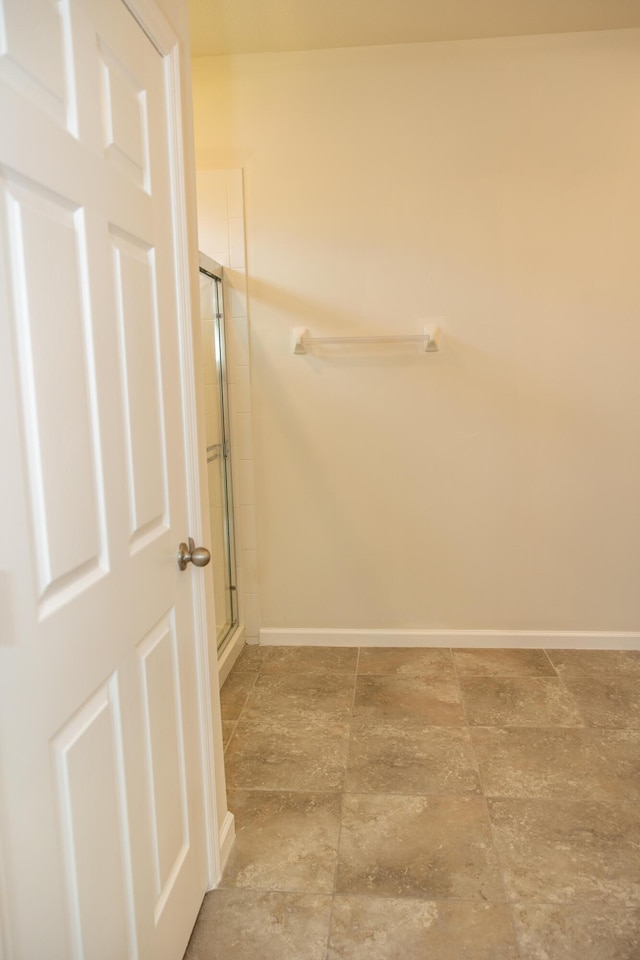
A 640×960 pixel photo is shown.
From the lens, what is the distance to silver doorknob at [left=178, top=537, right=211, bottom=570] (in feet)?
4.61

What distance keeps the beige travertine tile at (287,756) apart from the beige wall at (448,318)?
786mm

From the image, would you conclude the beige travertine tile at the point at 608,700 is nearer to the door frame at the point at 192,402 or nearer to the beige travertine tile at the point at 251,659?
the beige travertine tile at the point at 251,659

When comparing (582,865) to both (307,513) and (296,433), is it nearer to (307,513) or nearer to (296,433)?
(307,513)

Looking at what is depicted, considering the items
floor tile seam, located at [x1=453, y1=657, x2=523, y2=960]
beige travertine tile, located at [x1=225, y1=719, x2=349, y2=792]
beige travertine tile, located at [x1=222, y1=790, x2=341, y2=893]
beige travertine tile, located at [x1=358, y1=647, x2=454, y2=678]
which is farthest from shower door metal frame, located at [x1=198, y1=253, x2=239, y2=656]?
floor tile seam, located at [x1=453, y1=657, x2=523, y2=960]

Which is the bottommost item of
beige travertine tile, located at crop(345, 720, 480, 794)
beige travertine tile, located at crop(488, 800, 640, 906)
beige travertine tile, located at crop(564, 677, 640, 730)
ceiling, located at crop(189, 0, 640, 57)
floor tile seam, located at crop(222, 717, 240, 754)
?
floor tile seam, located at crop(222, 717, 240, 754)

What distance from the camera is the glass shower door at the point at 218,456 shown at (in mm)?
2777

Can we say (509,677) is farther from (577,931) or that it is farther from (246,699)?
(577,931)

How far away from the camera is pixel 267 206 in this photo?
2.86 meters

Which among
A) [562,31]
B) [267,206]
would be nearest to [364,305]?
[267,206]

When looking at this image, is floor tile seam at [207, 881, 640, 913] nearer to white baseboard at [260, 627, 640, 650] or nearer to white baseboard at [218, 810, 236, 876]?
white baseboard at [218, 810, 236, 876]

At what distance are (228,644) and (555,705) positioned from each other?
138cm

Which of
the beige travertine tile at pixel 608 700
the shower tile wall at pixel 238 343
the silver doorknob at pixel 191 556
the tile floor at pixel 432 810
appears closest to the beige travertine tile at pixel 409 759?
the tile floor at pixel 432 810

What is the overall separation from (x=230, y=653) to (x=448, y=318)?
1758 millimetres

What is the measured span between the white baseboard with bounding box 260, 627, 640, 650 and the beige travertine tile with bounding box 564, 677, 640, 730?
0.98 ft
